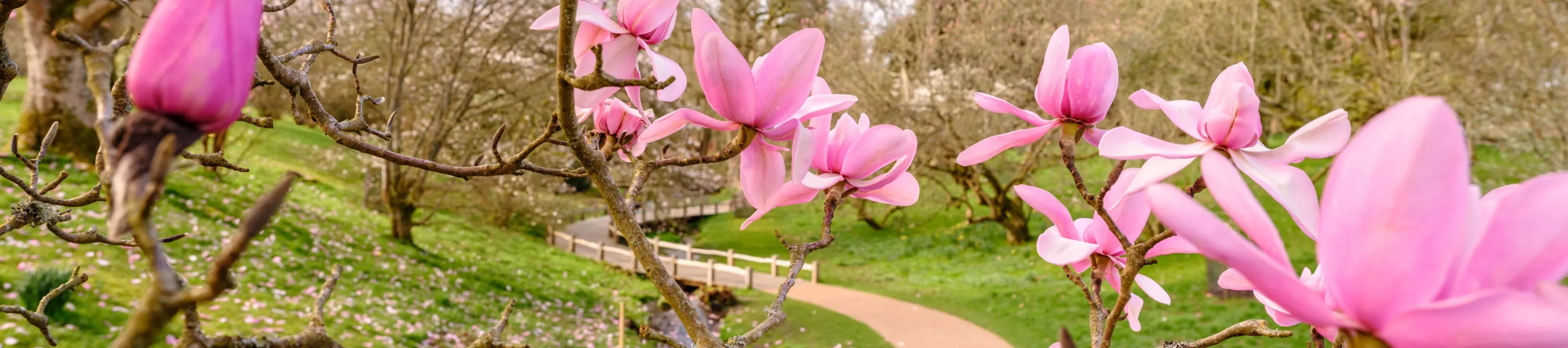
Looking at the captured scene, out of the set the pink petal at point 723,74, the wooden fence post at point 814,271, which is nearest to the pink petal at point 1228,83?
the pink petal at point 723,74

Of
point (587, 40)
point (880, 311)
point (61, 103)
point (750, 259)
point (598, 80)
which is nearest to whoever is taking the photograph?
point (598, 80)

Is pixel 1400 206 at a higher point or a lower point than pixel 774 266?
higher

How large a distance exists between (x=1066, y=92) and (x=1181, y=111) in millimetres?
123

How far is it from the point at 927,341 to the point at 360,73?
9.75 metres

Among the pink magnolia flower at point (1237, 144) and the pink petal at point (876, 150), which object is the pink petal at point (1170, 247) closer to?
the pink magnolia flower at point (1237, 144)

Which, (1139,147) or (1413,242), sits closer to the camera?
(1413,242)

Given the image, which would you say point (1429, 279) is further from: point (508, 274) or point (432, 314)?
point (508, 274)

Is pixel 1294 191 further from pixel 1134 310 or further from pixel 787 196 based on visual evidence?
pixel 787 196

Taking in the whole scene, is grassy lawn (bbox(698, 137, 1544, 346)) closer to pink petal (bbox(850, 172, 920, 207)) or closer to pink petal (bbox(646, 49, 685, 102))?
pink petal (bbox(850, 172, 920, 207))

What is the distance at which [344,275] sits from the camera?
346 inches

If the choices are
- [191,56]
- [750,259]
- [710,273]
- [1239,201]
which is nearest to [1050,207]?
[1239,201]

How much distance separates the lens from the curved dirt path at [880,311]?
32.2ft

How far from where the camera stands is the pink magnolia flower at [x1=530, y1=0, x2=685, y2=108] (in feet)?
2.56

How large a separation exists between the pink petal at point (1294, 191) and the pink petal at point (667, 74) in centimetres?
52
